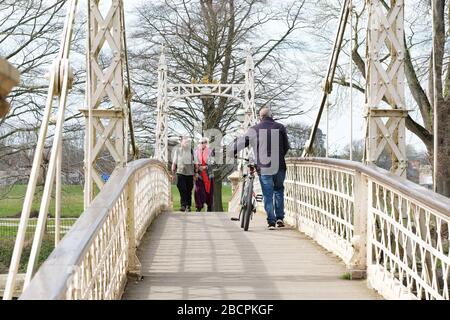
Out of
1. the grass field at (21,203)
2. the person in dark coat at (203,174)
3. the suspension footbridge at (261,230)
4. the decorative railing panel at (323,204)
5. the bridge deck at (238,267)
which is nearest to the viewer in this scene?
the suspension footbridge at (261,230)

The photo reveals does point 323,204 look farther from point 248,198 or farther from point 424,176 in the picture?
Result: point 424,176

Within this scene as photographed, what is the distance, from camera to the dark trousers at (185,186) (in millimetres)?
15695

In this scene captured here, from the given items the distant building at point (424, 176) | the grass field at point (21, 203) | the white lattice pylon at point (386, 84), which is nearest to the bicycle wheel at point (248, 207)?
the white lattice pylon at point (386, 84)

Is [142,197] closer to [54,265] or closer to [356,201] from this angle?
[356,201]

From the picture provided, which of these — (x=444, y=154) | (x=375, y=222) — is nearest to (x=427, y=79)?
(x=444, y=154)

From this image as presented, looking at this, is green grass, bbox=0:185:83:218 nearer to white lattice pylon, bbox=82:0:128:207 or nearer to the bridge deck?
the bridge deck

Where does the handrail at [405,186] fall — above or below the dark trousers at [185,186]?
above

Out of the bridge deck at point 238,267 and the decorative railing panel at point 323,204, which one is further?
the decorative railing panel at point 323,204

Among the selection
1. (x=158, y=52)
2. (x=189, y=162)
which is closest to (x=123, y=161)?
(x=189, y=162)

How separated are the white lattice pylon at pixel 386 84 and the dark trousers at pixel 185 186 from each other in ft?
26.5

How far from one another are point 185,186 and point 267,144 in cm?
619

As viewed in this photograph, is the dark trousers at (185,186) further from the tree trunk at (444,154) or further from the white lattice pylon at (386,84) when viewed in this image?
the white lattice pylon at (386,84)

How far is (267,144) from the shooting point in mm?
9766
